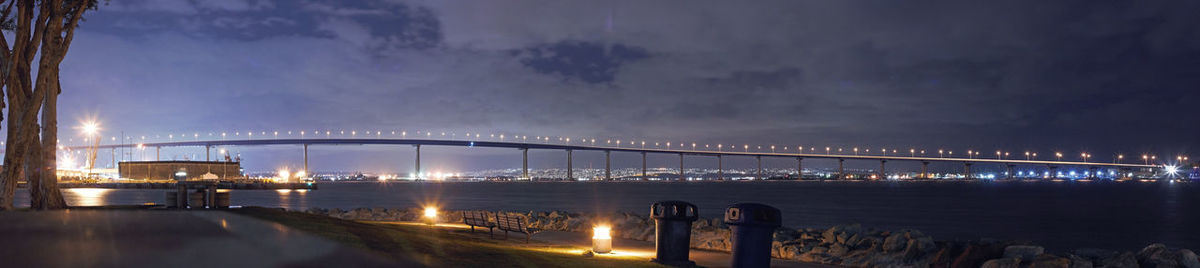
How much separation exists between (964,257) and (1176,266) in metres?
3.55

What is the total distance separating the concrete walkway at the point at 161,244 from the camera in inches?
349

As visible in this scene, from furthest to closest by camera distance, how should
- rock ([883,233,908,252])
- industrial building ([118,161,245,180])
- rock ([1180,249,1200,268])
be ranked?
industrial building ([118,161,245,180]) < rock ([883,233,908,252]) < rock ([1180,249,1200,268])

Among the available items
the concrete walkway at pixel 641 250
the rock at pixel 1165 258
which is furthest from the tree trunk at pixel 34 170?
the rock at pixel 1165 258

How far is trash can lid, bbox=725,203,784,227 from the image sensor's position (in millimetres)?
9562

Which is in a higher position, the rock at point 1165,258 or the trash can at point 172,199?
the trash can at point 172,199

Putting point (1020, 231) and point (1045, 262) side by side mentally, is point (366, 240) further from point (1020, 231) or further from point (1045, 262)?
point (1020, 231)

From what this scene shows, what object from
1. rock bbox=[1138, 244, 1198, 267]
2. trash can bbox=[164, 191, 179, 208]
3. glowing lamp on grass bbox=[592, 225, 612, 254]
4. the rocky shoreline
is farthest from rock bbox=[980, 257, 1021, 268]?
trash can bbox=[164, 191, 179, 208]

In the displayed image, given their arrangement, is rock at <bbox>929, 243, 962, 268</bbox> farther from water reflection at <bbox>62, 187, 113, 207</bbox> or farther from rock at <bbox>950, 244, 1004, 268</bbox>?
water reflection at <bbox>62, 187, 113, 207</bbox>

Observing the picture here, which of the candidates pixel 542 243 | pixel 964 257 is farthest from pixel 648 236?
pixel 964 257

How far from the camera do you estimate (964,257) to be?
14.9 meters

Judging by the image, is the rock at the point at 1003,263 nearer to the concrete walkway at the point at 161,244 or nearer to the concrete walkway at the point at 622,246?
the concrete walkway at the point at 622,246

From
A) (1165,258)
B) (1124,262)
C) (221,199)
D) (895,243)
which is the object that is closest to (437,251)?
(895,243)

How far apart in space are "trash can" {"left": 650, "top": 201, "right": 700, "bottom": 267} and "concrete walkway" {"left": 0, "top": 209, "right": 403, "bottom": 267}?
3.62m

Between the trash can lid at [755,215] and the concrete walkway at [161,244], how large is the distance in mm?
3748
